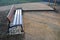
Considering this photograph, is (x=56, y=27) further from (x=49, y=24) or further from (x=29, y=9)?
(x=29, y=9)

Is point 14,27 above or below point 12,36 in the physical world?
above

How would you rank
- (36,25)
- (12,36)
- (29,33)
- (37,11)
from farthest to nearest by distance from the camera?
(37,11), (36,25), (29,33), (12,36)

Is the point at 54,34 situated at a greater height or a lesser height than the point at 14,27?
lesser

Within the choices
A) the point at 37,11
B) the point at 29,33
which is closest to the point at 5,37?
the point at 29,33

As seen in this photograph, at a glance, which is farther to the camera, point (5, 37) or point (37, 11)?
point (37, 11)

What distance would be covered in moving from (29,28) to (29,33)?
1.41 ft

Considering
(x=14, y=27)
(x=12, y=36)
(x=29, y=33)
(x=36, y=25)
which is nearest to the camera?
(x=12, y=36)

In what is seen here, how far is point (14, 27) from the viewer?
3.55 meters

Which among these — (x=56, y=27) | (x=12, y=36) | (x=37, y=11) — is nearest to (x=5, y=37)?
(x=12, y=36)

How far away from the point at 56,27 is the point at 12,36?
177 centimetres

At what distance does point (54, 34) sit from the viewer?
3.74 meters

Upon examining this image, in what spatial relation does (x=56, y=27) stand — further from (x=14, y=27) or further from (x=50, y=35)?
(x=14, y=27)

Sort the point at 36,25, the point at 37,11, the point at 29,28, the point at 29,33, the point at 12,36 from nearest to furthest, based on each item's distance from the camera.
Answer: the point at 12,36
the point at 29,33
the point at 29,28
the point at 36,25
the point at 37,11

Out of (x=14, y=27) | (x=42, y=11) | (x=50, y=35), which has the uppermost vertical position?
(x=42, y=11)
